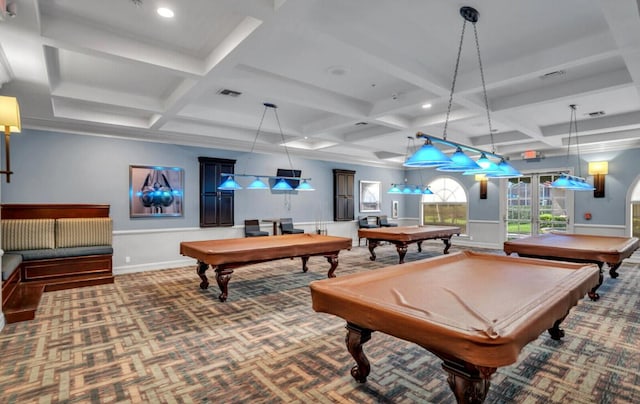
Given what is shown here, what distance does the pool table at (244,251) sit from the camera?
429cm

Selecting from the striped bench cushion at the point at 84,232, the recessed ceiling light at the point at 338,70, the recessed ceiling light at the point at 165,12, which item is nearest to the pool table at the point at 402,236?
the recessed ceiling light at the point at 338,70

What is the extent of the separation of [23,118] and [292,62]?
15.4ft

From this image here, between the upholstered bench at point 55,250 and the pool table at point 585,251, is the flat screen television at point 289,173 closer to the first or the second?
the upholstered bench at point 55,250

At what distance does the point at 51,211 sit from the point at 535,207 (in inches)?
434

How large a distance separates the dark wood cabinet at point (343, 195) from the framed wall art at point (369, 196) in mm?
A: 518

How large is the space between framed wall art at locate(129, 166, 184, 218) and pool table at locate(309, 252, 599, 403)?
5423 millimetres

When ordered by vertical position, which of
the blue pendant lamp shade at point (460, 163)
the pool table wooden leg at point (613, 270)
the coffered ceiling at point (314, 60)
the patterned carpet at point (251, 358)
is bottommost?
the patterned carpet at point (251, 358)

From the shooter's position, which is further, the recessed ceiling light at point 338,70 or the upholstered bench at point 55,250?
the upholstered bench at point 55,250

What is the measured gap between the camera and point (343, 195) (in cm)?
988

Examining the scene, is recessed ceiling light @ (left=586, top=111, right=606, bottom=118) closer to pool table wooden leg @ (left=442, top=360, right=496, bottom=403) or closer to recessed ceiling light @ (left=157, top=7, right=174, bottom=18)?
pool table wooden leg @ (left=442, top=360, right=496, bottom=403)

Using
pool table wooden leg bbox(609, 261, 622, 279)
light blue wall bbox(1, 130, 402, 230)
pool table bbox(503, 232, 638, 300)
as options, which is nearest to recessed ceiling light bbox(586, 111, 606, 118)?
pool table bbox(503, 232, 638, 300)

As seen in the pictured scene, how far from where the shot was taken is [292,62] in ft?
12.1

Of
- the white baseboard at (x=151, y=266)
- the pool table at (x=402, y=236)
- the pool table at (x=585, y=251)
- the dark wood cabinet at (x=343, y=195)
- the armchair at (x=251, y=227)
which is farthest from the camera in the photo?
the dark wood cabinet at (x=343, y=195)

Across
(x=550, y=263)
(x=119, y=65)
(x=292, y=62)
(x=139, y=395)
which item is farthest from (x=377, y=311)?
(x=119, y=65)
